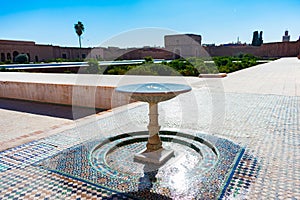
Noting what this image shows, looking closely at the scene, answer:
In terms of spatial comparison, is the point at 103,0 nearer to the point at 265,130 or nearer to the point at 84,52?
the point at 265,130

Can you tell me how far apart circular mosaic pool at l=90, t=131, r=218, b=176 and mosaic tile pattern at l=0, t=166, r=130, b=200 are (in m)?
0.27

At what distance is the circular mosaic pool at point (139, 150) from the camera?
1961 mm

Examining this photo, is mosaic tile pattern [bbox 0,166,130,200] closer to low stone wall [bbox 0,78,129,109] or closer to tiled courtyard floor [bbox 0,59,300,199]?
tiled courtyard floor [bbox 0,59,300,199]

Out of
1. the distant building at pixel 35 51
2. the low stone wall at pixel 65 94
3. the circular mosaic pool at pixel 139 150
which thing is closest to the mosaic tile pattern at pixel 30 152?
the circular mosaic pool at pixel 139 150

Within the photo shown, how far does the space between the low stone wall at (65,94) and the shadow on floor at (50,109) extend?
0.13m

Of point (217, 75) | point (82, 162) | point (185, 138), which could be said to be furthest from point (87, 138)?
point (217, 75)

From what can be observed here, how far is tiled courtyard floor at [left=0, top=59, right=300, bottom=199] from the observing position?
1.57 metres

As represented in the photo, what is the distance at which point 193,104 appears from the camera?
13.4ft

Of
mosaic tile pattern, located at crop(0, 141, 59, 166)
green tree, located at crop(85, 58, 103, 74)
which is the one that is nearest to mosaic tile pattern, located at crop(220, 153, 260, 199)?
mosaic tile pattern, located at crop(0, 141, 59, 166)

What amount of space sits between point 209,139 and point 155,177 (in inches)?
35.3

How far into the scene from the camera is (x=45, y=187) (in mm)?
1648

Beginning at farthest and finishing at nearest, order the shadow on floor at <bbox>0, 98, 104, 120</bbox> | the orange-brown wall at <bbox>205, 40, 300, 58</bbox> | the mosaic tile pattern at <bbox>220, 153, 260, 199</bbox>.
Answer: the orange-brown wall at <bbox>205, 40, 300, 58</bbox> → the shadow on floor at <bbox>0, 98, 104, 120</bbox> → the mosaic tile pattern at <bbox>220, 153, 260, 199</bbox>

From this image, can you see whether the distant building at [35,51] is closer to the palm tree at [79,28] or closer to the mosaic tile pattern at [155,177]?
the palm tree at [79,28]

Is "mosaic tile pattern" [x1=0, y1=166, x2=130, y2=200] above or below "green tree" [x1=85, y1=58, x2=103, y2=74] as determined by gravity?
below
